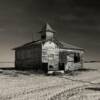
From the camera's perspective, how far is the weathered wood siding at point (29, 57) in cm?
3225

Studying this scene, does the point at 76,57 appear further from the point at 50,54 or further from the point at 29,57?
the point at 29,57

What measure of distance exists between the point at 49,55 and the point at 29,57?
4006 mm

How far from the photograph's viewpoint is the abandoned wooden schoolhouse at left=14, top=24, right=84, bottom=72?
31781 millimetres

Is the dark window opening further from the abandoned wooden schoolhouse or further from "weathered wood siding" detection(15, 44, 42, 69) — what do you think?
"weathered wood siding" detection(15, 44, 42, 69)

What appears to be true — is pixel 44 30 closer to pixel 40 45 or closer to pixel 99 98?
pixel 40 45

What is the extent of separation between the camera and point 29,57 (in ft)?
112

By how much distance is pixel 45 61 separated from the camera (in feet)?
104

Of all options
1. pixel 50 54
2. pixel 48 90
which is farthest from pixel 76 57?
pixel 48 90

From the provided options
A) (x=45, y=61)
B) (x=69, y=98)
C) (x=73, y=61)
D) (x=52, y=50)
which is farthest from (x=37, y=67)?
(x=69, y=98)

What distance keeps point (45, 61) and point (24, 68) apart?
588cm

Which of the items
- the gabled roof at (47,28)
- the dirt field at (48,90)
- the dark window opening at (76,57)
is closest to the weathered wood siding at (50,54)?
the dark window opening at (76,57)

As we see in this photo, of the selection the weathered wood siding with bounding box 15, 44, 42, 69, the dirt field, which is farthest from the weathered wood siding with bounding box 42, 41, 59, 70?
the dirt field

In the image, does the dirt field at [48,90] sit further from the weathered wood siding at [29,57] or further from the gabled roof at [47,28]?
the gabled roof at [47,28]

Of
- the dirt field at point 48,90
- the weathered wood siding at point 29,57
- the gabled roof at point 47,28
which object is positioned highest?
the gabled roof at point 47,28
